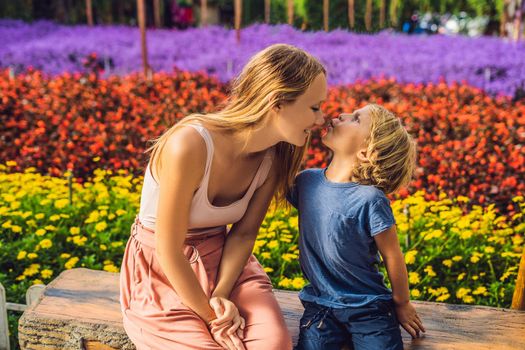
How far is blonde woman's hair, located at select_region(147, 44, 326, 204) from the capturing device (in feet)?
6.60

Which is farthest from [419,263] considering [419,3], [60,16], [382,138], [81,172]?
[419,3]

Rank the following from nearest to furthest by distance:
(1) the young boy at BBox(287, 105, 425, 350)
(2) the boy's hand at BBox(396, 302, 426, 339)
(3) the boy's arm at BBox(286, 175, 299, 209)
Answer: (1) the young boy at BBox(287, 105, 425, 350)
(2) the boy's hand at BBox(396, 302, 426, 339)
(3) the boy's arm at BBox(286, 175, 299, 209)

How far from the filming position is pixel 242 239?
227cm

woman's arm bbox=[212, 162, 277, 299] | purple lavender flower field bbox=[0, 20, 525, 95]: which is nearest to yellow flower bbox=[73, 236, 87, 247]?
woman's arm bbox=[212, 162, 277, 299]

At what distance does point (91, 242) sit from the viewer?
3.82 m

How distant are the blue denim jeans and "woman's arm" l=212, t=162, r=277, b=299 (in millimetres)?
276

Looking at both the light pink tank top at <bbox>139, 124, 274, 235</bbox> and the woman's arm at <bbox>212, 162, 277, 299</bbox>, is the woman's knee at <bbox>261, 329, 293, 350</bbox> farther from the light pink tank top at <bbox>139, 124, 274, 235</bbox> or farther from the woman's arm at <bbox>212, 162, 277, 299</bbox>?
the light pink tank top at <bbox>139, 124, 274, 235</bbox>

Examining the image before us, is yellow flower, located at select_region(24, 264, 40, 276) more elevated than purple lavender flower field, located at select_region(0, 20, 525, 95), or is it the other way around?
purple lavender flower field, located at select_region(0, 20, 525, 95)

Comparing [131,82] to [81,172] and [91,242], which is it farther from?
[91,242]

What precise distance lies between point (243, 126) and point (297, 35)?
6270 mm

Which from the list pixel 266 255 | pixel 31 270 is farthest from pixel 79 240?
pixel 266 255

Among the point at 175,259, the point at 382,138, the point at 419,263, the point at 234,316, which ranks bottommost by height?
the point at 419,263

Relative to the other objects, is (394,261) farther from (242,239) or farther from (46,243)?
(46,243)

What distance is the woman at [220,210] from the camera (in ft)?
Result: 6.63
